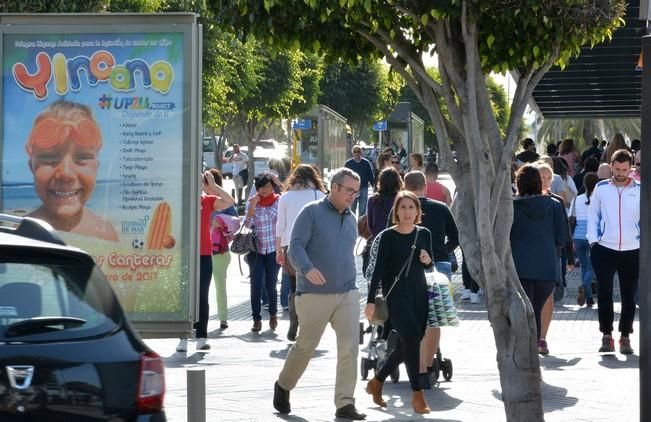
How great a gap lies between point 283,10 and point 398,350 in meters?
2.97

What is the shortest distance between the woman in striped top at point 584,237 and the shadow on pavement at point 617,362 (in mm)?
3789

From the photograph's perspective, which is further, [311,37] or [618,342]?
[618,342]

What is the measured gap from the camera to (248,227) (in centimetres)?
1466

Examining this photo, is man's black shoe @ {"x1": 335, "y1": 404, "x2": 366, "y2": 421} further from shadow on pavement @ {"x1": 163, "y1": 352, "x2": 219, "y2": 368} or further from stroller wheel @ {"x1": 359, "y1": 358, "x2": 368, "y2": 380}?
shadow on pavement @ {"x1": 163, "y1": 352, "x2": 219, "y2": 368}

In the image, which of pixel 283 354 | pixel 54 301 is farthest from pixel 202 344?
pixel 54 301

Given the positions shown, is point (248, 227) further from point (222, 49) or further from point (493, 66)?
point (222, 49)

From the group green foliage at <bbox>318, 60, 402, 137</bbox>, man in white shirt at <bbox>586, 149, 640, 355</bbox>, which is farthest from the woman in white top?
green foliage at <bbox>318, 60, 402, 137</bbox>

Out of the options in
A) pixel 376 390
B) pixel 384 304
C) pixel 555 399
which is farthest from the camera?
pixel 555 399

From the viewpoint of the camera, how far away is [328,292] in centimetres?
959

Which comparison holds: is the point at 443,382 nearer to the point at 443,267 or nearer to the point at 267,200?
the point at 443,267

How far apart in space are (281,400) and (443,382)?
205 centimetres

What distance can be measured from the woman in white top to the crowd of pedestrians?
1 centimetres

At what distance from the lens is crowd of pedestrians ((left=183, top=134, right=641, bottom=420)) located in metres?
9.62

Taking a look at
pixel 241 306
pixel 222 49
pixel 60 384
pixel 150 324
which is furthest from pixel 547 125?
pixel 60 384
